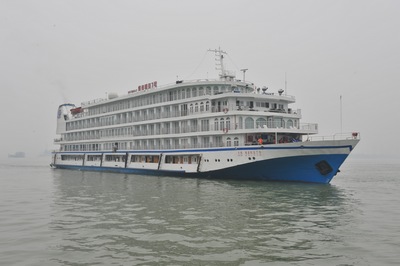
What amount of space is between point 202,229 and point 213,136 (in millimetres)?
20341

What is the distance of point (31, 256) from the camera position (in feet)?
34.0

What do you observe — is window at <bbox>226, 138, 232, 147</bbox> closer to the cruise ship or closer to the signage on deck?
the cruise ship

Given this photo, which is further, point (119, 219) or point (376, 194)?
point (376, 194)

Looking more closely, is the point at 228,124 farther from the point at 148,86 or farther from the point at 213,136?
the point at 148,86

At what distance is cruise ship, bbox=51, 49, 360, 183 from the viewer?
1073 inches

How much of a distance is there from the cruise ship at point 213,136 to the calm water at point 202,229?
472 centimetres

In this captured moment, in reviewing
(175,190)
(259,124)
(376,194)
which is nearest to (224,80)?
(259,124)

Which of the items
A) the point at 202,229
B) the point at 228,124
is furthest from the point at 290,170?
the point at 202,229

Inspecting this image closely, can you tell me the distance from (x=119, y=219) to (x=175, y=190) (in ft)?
32.7

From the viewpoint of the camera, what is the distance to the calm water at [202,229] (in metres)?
10.1

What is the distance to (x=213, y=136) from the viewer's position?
33.3 meters

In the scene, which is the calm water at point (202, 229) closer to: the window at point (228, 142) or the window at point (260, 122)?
the window at point (228, 142)

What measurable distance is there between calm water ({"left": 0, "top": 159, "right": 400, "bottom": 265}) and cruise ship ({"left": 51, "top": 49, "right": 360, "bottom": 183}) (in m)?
4.72

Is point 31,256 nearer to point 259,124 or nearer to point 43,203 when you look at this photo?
point 43,203
